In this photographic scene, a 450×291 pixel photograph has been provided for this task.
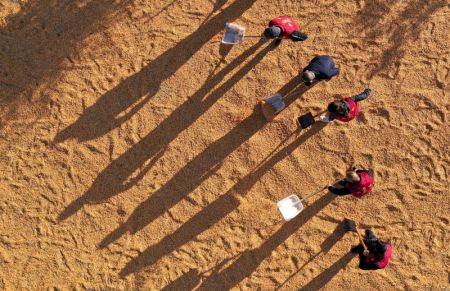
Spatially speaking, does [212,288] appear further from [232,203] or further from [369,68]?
[369,68]

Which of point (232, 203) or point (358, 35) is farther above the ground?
point (358, 35)

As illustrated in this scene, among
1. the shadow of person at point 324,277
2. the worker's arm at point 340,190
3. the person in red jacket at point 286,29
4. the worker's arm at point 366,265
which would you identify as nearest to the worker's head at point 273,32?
the person in red jacket at point 286,29

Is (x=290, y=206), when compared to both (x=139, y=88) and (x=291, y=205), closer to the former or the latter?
(x=291, y=205)

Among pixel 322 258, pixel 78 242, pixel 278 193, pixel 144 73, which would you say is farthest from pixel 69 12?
→ pixel 322 258

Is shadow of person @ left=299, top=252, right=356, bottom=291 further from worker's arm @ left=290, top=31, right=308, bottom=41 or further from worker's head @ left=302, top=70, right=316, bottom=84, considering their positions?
worker's arm @ left=290, top=31, right=308, bottom=41

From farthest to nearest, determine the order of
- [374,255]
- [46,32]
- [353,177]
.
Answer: [46,32], [374,255], [353,177]

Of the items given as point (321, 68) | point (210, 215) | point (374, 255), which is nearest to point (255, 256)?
point (210, 215)
